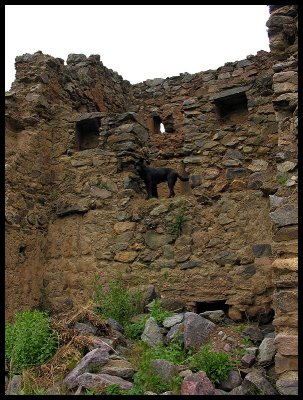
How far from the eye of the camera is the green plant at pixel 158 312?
5.49m

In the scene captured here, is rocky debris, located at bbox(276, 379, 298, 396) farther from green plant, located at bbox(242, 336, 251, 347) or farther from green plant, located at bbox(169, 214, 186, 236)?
green plant, located at bbox(169, 214, 186, 236)

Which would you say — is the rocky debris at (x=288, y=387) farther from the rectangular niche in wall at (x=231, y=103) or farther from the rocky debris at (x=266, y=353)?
the rectangular niche in wall at (x=231, y=103)

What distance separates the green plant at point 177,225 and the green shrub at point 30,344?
7.34 ft

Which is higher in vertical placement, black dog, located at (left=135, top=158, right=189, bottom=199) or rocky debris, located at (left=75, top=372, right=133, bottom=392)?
black dog, located at (left=135, top=158, right=189, bottom=199)

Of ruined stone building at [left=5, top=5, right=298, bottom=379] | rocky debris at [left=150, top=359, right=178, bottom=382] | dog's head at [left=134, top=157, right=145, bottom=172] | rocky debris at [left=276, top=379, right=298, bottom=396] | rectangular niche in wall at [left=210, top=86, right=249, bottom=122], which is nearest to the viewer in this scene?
rocky debris at [left=276, top=379, right=298, bottom=396]

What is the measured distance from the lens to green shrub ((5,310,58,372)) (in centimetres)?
469

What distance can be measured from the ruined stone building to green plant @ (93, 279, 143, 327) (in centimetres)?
40

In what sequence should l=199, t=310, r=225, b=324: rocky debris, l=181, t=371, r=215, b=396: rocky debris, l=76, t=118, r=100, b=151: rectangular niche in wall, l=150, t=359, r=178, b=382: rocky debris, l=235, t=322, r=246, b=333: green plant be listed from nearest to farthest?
1. l=181, t=371, r=215, b=396: rocky debris
2. l=150, t=359, r=178, b=382: rocky debris
3. l=235, t=322, r=246, b=333: green plant
4. l=199, t=310, r=225, b=324: rocky debris
5. l=76, t=118, r=100, b=151: rectangular niche in wall

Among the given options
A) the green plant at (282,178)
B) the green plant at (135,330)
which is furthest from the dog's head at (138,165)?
the green plant at (282,178)

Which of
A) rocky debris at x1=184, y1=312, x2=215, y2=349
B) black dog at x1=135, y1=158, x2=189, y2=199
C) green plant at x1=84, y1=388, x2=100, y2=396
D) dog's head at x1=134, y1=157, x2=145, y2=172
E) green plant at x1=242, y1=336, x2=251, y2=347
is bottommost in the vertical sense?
green plant at x1=84, y1=388, x2=100, y2=396

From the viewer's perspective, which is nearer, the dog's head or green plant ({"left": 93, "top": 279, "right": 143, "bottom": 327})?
green plant ({"left": 93, "top": 279, "right": 143, "bottom": 327})

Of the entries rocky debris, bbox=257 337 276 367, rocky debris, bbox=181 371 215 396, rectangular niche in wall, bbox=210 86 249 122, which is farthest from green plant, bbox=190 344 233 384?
rectangular niche in wall, bbox=210 86 249 122

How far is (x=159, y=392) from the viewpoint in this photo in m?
4.01
